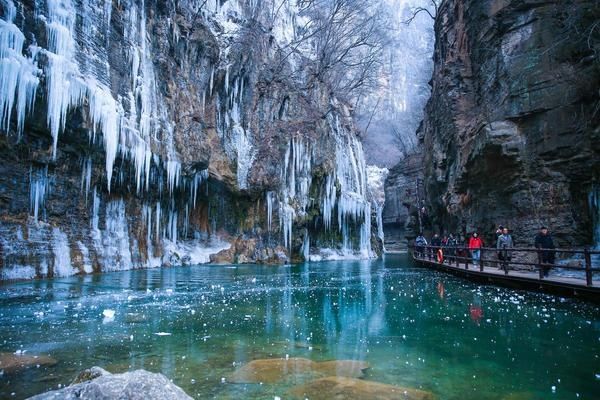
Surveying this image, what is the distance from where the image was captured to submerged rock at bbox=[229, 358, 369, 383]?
4.30 metres

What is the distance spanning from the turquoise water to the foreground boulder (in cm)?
116

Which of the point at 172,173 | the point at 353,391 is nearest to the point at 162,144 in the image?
the point at 172,173

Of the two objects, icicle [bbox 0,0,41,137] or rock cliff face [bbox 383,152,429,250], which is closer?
icicle [bbox 0,0,41,137]

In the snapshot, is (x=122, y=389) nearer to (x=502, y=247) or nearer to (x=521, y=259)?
(x=502, y=247)

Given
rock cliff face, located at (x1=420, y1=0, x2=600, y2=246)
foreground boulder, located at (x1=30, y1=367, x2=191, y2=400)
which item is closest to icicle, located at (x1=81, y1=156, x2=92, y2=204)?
foreground boulder, located at (x1=30, y1=367, x2=191, y2=400)

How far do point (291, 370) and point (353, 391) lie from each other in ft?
2.95

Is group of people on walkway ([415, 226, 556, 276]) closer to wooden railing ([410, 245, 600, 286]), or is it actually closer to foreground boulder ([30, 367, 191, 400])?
wooden railing ([410, 245, 600, 286])

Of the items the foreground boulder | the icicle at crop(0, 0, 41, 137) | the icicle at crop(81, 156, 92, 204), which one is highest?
the icicle at crop(0, 0, 41, 137)

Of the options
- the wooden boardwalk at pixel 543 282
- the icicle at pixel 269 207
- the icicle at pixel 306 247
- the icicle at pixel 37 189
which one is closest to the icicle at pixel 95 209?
the icicle at pixel 37 189

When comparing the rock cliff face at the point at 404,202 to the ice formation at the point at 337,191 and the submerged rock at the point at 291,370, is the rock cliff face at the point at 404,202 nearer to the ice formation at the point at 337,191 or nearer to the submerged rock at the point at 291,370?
the ice formation at the point at 337,191

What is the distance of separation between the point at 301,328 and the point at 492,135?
564 inches

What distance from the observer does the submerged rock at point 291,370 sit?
4.30 m

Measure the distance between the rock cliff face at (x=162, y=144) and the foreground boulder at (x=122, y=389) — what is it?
12.6 metres

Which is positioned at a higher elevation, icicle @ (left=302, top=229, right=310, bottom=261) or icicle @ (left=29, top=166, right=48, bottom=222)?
icicle @ (left=29, top=166, right=48, bottom=222)
